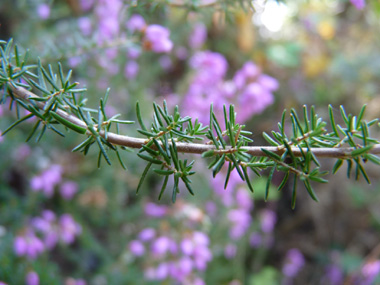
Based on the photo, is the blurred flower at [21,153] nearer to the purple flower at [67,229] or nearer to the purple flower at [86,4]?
the purple flower at [67,229]

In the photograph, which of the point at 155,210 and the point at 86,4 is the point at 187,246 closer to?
the point at 155,210

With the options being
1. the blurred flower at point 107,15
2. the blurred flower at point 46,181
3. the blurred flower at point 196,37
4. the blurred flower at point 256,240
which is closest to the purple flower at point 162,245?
the blurred flower at point 46,181

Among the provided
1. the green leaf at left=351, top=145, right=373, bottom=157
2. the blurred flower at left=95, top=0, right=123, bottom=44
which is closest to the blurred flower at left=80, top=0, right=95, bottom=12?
the blurred flower at left=95, top=0, right=123, bottom=44

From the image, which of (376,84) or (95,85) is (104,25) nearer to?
(95,85)

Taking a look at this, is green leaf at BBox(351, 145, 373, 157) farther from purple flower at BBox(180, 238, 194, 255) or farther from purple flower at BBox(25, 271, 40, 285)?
purple flower at BBox(180, 238, 194, 255)

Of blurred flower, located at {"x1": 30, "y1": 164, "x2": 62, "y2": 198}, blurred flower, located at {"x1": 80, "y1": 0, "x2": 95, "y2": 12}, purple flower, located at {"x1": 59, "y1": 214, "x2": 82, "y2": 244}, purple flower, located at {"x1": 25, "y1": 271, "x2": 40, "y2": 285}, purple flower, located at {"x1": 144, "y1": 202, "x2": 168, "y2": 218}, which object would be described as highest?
blurred flower, located at {"x1": 80, "y1": 0, "x2": 95, "y2": 12}

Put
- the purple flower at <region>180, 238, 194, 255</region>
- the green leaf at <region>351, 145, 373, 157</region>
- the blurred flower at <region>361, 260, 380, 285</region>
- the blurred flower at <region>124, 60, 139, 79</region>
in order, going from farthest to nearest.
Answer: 1. the blurred flower at <region>124, 60, 139, 79</region>
2. the blurred flower at <region>361, 260, 380, 285</region>
3. the purple flower at <region>180, 238, 194, 255</region>
4. the green leaf at <region>351, 145, 373, 157</region>
